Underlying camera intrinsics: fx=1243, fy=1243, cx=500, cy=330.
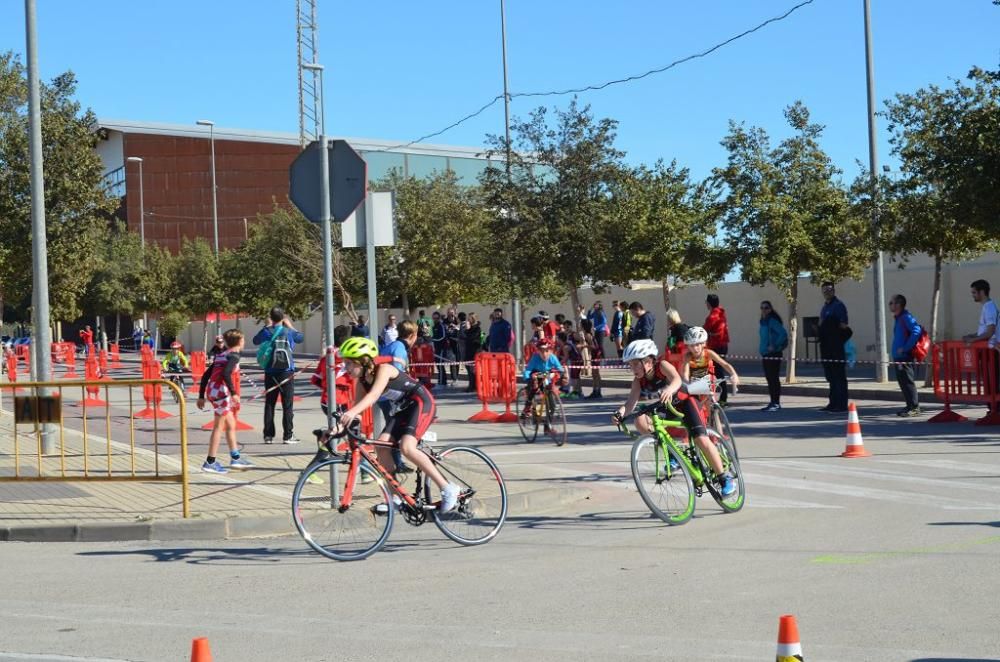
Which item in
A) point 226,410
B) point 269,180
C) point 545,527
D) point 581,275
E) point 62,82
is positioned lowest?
point 545,527

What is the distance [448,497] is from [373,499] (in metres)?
0.56

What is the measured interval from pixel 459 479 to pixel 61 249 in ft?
49.8

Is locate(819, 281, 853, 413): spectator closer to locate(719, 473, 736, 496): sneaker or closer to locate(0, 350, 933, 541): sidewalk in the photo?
locate(0, 350, 933, 541): sidewalk

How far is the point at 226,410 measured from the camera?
45.5 ft

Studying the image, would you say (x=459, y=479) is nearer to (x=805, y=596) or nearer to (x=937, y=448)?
(x=805, y=596)

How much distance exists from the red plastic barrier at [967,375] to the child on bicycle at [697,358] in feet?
20.9

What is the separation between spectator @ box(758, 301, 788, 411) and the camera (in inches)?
832

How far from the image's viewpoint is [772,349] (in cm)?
2144

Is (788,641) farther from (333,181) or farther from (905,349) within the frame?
(905,349)

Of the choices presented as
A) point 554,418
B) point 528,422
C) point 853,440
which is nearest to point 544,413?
point 554,418

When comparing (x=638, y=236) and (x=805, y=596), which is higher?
(x=638, y=236)

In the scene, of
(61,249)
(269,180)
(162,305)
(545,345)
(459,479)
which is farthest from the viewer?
(269,180)

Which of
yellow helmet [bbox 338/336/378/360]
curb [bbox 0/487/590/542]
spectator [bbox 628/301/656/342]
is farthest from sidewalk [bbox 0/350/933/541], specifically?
spectator [bbox 628/301/656/342]

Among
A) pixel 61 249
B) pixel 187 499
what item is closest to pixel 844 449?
pixel 187 499
